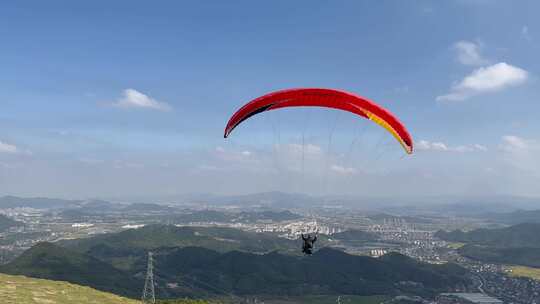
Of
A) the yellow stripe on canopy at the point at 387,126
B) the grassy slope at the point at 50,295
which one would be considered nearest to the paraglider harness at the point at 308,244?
the yellow stripe on canopy at the point at 387,126

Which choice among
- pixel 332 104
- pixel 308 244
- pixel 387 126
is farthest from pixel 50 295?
pixel 387 126

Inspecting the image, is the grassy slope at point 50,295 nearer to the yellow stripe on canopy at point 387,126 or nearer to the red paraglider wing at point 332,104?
the red paraglider wing at point 332,104

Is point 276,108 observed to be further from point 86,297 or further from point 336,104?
point 86,297

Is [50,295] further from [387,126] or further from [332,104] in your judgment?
[387,126]

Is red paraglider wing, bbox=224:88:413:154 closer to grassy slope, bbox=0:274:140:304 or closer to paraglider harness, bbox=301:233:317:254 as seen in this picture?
paraglider harness, bbox=301:233:317:254

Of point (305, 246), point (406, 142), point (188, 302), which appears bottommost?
point (188, 302)

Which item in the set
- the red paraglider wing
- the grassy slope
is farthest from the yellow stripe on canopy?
the grassy slope

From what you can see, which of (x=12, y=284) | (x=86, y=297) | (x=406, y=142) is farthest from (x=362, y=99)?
(x=12, y=284)
